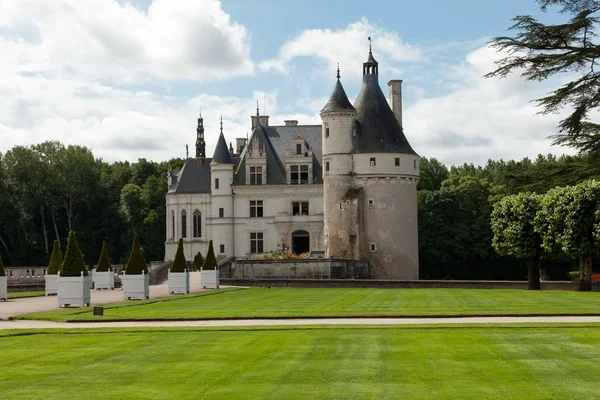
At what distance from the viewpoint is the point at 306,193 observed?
217 ft

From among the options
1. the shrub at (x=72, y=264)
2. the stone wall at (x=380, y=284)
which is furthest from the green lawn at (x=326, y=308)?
the stone wall at (x=380, y=284)

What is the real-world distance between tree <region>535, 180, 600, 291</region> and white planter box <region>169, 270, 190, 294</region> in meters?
16.8

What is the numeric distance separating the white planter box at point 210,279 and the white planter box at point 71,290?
47.4 ft

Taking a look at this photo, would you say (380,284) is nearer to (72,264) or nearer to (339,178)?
(339,178)

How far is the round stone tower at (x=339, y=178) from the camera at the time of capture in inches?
2361

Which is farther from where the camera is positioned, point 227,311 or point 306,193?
point 306,193

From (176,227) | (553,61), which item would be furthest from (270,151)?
(553,61)

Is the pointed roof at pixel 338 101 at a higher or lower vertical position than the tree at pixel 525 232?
higher

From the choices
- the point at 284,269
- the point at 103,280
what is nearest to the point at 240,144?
the point at 284,269

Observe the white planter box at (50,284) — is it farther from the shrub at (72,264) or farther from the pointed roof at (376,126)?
the pointed roof at (376,126)

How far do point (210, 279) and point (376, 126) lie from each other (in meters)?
22.6

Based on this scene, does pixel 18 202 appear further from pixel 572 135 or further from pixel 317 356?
pixel 317 356

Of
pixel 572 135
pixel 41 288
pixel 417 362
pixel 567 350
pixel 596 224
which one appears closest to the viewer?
pixel 417 362

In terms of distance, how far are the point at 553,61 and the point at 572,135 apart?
4347 mm
